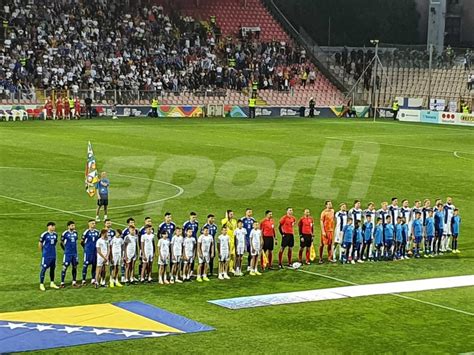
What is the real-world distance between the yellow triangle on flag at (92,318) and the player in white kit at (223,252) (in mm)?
3493

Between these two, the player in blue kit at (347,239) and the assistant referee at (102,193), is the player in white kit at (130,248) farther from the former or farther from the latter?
the assistant referee at (102,193)

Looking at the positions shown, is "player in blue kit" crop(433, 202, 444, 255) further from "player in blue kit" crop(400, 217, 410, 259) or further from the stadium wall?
the stadium wall

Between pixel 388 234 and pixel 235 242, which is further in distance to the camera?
pixel 388 234

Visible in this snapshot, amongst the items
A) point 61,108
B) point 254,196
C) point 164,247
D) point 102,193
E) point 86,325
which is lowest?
point 86,325

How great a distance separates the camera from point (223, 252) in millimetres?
21578

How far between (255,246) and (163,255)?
2.33 m

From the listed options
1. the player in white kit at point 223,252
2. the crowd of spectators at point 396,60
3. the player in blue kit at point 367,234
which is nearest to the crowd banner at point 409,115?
the crowd of spectators at point 396,60

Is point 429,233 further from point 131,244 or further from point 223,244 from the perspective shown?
point 131,244

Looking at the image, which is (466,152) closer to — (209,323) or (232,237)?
(232,237)

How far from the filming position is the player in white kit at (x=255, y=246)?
2202cm

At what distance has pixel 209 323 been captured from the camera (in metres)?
18.0

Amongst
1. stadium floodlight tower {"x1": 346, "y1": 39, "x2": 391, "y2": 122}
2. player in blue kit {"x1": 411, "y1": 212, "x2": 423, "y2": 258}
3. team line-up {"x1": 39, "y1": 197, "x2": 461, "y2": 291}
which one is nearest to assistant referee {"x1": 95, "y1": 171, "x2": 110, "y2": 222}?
team line-up {"x1": 39, "y1": 197, "x2": 461, "y2": 291}

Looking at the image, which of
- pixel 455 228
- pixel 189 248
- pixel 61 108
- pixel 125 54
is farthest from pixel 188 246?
pixel 125 54

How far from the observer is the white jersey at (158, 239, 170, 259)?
20844mm
